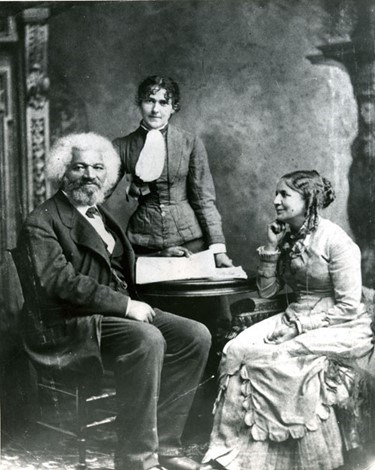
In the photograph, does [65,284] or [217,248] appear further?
[217,248]

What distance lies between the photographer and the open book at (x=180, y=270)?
4.13 meters

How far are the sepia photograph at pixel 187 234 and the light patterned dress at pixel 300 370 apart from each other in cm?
1

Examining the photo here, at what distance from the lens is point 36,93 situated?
425cm

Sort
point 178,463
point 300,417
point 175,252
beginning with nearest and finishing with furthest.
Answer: point 300,417 < point 178,463 < point 175,252

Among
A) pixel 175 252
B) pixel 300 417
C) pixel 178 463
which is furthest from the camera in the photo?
pixel 175 252

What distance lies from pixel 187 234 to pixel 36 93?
4.28ft

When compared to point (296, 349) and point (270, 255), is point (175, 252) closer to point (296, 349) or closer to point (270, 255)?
point (270, 255)

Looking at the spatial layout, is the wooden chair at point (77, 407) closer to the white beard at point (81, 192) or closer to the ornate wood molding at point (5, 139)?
the ornate wood molding at point (5, 139)

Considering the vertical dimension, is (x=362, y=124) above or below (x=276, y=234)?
above

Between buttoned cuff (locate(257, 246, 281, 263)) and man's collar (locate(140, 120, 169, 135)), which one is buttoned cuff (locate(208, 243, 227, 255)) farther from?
man's collar (locate(140, 120, 169, 135))

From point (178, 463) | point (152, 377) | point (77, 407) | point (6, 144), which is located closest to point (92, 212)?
point (6, 144)

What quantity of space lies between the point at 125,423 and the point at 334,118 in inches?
88.6

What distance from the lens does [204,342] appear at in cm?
407

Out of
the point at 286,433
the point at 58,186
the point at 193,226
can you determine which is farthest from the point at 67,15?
the point at 286,433
